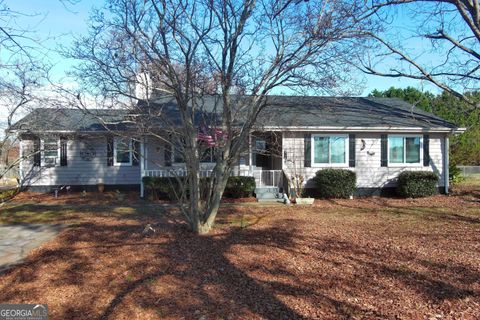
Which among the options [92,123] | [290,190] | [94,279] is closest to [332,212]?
[290,190]

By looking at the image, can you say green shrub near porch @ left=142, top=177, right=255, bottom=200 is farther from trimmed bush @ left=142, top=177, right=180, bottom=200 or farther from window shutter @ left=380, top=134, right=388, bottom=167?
window shutter @ left=380, top=134, right=388, bottom=167

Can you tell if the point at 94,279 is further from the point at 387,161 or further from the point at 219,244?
the point at 387,161

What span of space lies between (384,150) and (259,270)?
37.6ft

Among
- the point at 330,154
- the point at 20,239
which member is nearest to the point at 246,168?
the point at 330,154

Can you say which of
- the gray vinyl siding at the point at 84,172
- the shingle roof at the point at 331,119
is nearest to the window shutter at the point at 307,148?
the shingle roof at the point at 331,119

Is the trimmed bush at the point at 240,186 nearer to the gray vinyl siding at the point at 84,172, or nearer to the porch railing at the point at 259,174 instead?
the porch railing at the point at 259,174

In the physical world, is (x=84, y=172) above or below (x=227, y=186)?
above

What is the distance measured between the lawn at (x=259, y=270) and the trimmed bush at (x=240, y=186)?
4046 mm

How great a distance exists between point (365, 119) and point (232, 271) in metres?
11.9

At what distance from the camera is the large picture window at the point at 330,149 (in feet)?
51.1

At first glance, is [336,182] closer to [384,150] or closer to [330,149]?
[330,149]

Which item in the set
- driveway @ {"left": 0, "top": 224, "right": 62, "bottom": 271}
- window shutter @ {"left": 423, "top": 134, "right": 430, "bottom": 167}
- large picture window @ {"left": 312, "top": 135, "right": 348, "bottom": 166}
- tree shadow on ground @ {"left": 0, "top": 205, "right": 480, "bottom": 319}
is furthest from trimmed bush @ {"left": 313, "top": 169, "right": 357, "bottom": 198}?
driveway @ {"left": 0, "top": 224, "right": 62, "bottom": 271}

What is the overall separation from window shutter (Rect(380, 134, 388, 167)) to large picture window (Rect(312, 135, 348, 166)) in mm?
1499

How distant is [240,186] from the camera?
14.6 metres
